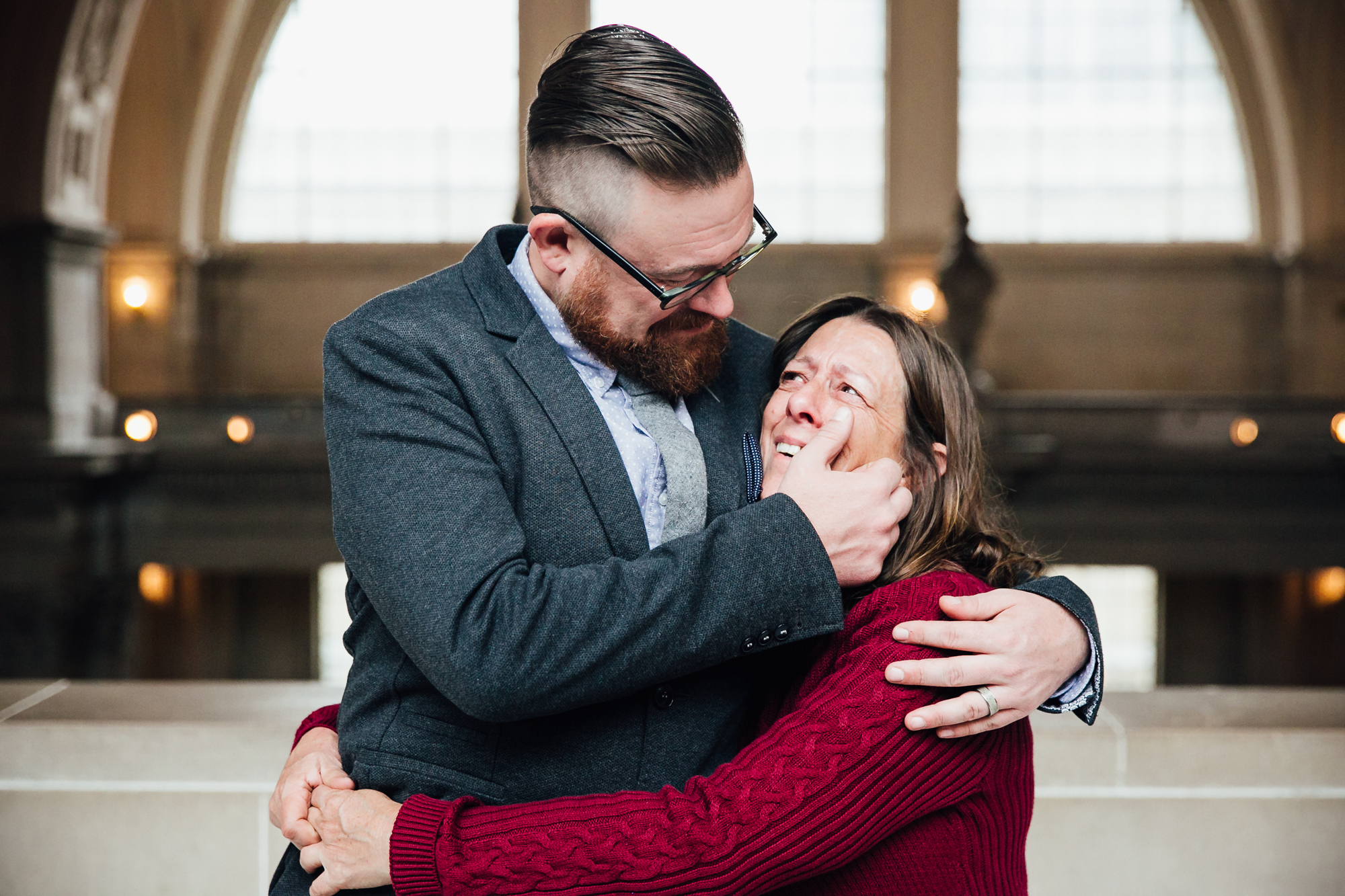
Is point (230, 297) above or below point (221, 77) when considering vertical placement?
below

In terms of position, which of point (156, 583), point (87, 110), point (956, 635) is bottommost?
point (156, 583)

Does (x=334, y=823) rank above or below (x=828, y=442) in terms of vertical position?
below

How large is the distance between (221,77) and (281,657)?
8.60 metres

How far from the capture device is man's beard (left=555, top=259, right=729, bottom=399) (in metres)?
1.53

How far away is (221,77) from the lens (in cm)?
1579

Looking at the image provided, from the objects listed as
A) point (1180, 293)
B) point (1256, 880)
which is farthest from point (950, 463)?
point (1180, 293)

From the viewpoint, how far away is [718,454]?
1.61 m

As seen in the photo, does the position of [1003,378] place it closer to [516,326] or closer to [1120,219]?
[1120,219]

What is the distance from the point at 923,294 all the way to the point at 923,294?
11mm

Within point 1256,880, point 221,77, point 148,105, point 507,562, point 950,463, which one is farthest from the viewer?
point 221,77

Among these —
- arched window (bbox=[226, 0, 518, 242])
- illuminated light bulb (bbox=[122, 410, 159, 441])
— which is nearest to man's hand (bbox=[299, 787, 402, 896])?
illuminated light bulb (bbox=[122, 410, 159, 441])

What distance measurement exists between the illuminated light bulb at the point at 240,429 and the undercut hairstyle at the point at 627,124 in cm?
1330

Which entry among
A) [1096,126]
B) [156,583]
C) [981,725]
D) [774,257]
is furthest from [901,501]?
[1096,126]

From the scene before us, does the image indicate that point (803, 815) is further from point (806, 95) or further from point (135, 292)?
point (806, 95)
